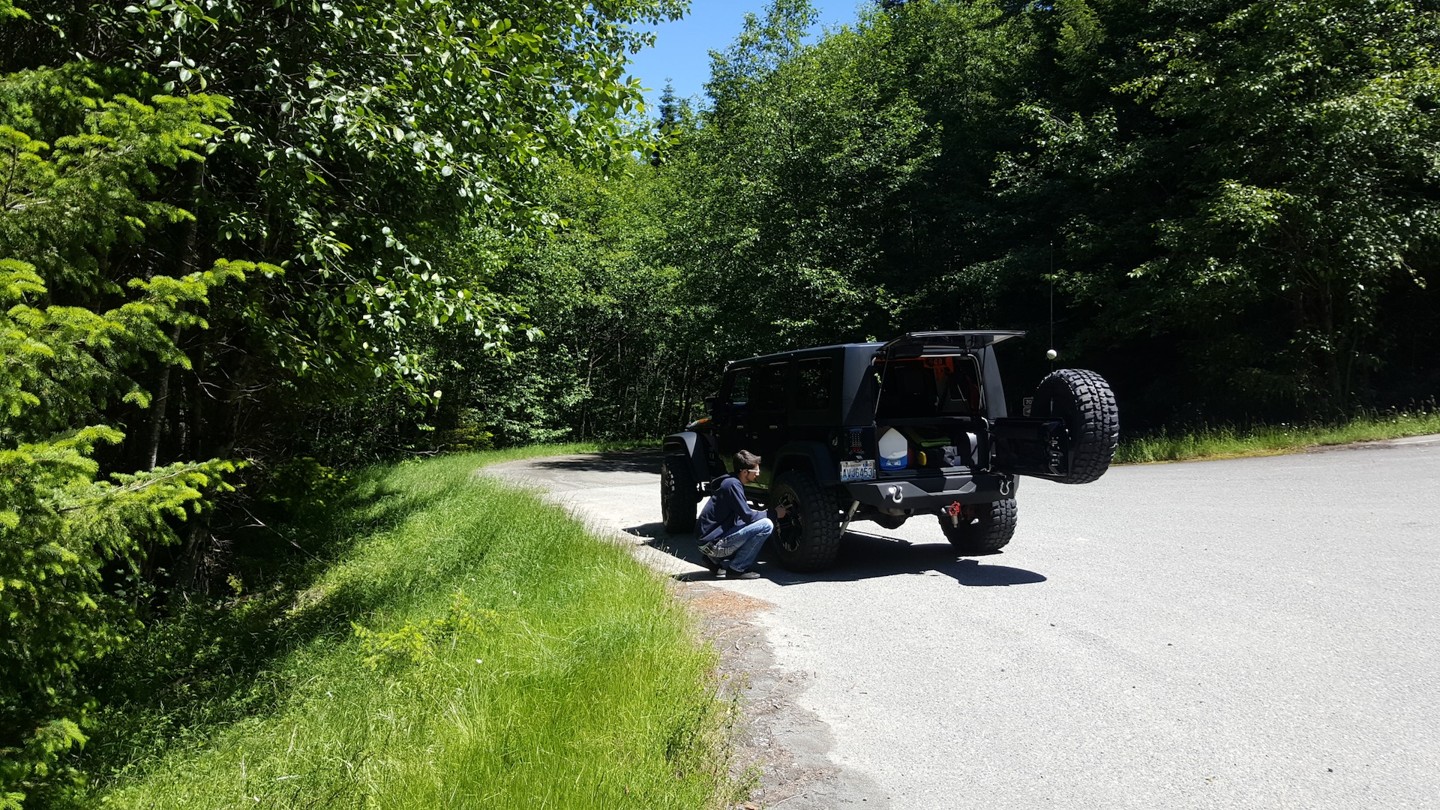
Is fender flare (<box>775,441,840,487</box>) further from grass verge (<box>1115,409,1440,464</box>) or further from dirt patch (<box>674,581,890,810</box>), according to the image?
grass verge (<box>1115,409,1440,464</box>)

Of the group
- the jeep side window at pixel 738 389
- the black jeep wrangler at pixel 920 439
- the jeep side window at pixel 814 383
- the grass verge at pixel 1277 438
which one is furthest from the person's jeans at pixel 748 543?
the grass verge at pixel 1277 438

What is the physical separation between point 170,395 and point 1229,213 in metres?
17.0

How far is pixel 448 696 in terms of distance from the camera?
4.56 meters

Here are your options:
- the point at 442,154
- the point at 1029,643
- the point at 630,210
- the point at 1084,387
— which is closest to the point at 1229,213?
the point at 1084,387

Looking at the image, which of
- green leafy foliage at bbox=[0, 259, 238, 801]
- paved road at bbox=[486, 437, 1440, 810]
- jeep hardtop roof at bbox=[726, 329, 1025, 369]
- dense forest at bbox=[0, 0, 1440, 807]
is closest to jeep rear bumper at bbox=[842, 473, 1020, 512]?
paved road at bbox=[486, 437, 1440, 810]

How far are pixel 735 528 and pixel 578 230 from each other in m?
23.6

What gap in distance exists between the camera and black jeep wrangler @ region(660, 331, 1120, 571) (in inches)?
274

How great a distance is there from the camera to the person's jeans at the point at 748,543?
25.1 ft

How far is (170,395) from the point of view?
818 centimetres

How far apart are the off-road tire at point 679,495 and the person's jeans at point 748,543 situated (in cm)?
230

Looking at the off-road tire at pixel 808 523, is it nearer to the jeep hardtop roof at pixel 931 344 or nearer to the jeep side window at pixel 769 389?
the jeep side window at pixel 769 389

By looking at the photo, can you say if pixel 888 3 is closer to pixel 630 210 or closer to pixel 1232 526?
pixel 630 210

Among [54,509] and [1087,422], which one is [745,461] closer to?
[1087,422]

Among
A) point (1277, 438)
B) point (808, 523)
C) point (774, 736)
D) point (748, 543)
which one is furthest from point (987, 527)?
point (1277, 438)
